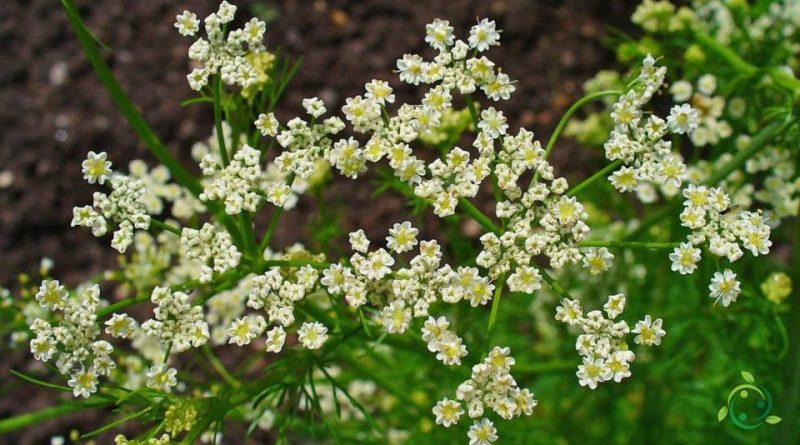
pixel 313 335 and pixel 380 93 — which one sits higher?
pixel 380 93

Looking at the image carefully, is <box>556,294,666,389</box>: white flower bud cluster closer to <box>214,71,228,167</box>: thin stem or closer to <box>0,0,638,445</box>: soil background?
<box>214,71,228,167</box>: thin stem

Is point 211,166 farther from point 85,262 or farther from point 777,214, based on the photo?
point 85,262

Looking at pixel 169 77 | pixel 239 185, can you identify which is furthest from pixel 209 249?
pixel 169 77

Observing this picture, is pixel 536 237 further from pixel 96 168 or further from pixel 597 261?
pixel 96 168

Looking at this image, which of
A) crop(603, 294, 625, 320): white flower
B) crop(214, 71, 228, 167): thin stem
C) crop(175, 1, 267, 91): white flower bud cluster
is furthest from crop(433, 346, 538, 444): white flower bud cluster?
crop(175, 1, 267, 91): white flower bud cluster

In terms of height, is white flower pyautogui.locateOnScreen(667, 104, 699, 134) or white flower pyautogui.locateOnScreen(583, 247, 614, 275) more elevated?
white flower pyautogui.locateOnScreen(667, 104, 699, 134)
